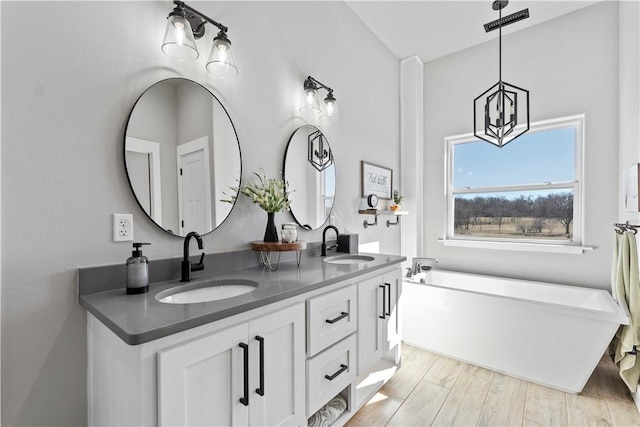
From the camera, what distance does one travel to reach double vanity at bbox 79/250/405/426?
0.82 metres

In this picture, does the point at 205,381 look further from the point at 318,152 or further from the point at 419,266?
the point at 419,266

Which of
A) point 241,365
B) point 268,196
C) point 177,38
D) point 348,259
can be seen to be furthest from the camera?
point 348,259

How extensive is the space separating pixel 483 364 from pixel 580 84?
8.54 ft

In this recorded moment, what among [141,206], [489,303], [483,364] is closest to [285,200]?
[141,206]

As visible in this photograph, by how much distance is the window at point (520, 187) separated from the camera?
9.19ft

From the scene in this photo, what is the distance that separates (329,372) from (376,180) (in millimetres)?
1877

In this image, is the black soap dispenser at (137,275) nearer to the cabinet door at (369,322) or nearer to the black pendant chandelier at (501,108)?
the cabinet door at (369,322)

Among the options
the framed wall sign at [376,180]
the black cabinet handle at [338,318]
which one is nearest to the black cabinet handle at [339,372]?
the black cabinet handle at [338,318]

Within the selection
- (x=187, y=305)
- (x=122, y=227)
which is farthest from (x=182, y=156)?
(x=187, y=305)

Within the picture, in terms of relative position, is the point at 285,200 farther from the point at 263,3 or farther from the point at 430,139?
the point at 430,139

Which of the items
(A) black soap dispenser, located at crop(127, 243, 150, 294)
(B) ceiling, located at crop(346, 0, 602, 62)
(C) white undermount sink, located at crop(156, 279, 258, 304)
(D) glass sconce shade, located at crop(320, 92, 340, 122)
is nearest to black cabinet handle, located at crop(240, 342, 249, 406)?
(C) white undermount sink, located at crop(156, 279, 258, 304)

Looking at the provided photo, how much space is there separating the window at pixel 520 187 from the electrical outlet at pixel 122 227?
3.19 metres

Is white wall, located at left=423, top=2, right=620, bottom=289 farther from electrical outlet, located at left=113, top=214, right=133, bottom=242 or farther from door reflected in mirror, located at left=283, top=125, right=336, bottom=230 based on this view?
electrical outlet, located at left=113, top=214, right=133, bottom=242

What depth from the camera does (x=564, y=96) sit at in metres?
2.75
